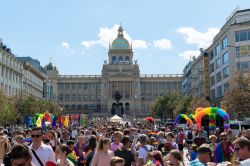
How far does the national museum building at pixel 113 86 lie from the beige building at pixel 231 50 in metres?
81.3

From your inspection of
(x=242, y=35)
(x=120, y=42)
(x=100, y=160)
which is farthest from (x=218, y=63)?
(x=120, y=42)

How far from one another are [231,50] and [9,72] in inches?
1679

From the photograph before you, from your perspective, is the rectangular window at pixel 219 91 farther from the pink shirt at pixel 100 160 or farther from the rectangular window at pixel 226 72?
the pink shirt at pixel 100 160

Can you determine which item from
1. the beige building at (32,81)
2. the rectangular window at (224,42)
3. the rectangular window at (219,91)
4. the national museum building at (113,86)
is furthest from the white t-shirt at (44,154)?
the national museum building at (113,86)

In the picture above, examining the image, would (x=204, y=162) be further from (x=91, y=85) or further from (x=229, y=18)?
(x=91, y=85)

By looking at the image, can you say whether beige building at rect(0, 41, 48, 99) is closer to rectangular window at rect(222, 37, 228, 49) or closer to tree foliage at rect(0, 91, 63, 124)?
tree foliage at rect(0, 91, 63, 124)

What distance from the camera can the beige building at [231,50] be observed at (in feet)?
222

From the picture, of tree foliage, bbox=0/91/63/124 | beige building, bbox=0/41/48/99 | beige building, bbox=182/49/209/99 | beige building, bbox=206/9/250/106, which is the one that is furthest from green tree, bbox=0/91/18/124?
beige building, bbox=182/49/209/99

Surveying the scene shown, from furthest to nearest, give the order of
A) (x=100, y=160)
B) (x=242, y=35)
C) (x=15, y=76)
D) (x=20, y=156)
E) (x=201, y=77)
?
(x=201, y=77), (x=15, y=76), (x=242, y=35), (x=100, y=160), (x=20, y=156)

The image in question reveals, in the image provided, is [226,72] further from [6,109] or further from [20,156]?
[20,156]

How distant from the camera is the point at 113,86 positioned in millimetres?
165375

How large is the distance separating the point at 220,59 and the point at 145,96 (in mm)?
94353

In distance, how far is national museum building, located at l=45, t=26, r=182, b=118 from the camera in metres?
164

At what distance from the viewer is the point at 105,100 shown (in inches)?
6486
